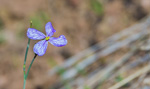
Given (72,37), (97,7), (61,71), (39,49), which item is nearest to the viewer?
(39,49)

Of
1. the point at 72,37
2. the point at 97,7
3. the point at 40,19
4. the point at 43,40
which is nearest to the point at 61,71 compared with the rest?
the point at 72,37

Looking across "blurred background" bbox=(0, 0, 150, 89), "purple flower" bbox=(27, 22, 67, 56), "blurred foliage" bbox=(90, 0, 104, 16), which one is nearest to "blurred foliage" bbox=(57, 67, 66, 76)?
"blurred background" bbox=(0, 0, 150, 89)

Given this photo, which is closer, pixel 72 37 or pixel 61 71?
pixel 61 71

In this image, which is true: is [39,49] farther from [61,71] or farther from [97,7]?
[97,7]

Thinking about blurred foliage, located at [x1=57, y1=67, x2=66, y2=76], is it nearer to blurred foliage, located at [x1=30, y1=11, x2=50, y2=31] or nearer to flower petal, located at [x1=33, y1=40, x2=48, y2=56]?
blurred foliage, located at [x1=30, y1=11, x2=50, y2=31]

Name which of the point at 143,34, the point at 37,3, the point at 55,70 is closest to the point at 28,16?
→ the point at 37,3

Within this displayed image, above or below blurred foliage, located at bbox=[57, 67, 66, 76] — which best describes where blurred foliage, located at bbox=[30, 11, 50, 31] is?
above

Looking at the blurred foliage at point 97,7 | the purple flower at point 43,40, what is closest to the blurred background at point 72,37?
the blurred foliage at point 97,7

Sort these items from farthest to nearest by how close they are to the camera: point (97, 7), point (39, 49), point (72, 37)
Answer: point (97, 7) < point (72, 37) < point (39, 49)

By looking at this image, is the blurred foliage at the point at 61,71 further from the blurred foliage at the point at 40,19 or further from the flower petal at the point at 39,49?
the flower petal at the point at 39,49
